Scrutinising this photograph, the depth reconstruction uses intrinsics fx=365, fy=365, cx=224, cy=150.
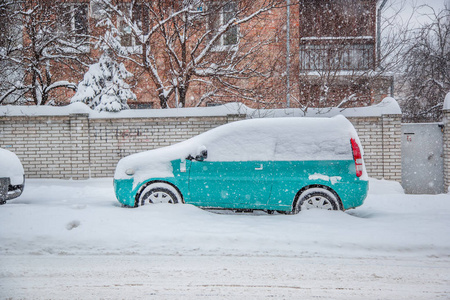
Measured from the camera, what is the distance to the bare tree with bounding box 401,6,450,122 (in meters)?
14.7

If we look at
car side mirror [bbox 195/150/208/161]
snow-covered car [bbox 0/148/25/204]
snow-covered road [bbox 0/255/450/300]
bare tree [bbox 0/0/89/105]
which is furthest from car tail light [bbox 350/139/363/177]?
bare tree [bbox 0/0/89/105]

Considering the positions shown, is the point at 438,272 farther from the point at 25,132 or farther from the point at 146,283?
the point at 25,132

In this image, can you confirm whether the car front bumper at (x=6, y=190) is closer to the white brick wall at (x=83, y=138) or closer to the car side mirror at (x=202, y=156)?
the white brick wall at (x=83, y=138)

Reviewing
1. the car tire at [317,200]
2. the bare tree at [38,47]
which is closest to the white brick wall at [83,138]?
the bare tree at [38,47]

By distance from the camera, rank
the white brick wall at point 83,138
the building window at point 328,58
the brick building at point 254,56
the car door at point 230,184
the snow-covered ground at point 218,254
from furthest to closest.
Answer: the brick building at point 254,56, the building window at point 328,58, the white brick wall at point 83,138, the car door at point 230,184, the snow-covered ground at point 218,254

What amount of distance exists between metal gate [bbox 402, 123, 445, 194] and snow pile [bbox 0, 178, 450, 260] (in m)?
3.80

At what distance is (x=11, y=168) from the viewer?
6.63 meters

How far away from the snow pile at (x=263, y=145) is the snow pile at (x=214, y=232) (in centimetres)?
76

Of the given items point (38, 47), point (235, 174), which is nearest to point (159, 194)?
point (235, 174)

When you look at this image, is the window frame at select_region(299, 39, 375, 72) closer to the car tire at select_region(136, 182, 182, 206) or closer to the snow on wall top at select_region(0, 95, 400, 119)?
the snow on wall top at select_region(0, 95, 400, 119)

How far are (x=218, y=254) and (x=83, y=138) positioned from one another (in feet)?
21.6

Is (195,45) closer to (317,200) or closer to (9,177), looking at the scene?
(9,177)

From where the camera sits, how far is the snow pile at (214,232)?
4.55 metres

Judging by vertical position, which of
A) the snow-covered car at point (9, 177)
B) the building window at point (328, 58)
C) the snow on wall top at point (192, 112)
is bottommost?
the snow-covered car at point (9, 177)
